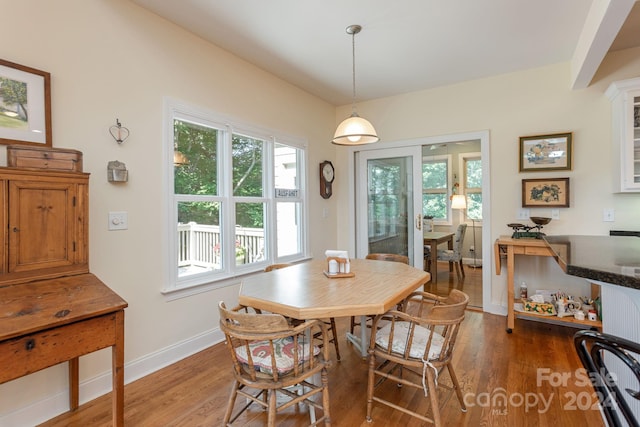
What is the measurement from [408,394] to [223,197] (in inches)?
85.8

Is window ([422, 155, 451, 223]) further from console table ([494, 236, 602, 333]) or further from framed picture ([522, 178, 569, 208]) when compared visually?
console table ([494, 236, 602, 333])

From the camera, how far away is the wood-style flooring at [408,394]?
182 centimetres

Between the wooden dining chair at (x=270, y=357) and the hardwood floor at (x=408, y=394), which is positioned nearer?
the wooden dining chair at (x=270, y=357)

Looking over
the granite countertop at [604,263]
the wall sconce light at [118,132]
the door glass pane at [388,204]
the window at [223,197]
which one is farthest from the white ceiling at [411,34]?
the granite countertop at [604,263]

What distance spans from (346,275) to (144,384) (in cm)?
159

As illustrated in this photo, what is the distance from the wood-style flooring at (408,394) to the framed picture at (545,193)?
1.36 meters

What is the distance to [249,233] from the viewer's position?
10.9 ft

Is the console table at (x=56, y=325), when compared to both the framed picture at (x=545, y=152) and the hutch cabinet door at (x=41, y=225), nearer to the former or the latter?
the hutch cabinet door at (x=41, y=225)

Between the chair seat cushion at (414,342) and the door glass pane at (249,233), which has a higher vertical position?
the door glass pane at (249,233)

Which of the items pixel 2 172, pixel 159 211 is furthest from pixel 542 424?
pixel 2 172

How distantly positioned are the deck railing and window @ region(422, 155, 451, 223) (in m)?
4.61

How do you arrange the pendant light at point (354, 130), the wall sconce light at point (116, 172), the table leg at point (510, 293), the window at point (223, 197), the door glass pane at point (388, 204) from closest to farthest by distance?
the wall sconce light at point (116, 172) → the pendant light at point (354, 130) → the window at point (223, 197) → the table leg at point (510, 293) → the door glass pane at point (388, 204)

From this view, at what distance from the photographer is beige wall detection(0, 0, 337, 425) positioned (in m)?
1.88

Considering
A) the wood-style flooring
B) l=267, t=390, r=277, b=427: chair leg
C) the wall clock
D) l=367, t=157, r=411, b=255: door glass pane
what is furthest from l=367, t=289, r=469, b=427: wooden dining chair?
the wall clock
